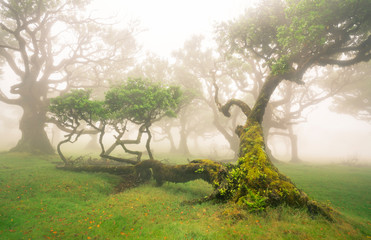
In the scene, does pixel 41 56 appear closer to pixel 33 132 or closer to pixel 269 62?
pixel 33 132

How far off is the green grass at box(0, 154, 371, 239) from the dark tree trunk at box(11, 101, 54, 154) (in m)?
10.4

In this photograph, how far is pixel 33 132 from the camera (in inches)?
858

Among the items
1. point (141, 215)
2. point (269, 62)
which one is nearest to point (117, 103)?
point (141, 215)

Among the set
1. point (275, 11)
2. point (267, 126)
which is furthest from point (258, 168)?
point (267, 126)

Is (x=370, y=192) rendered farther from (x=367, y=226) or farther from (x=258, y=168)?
(x=258, y=168)

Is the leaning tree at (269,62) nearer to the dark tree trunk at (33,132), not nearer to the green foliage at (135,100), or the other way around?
the green foliage at (135,100)

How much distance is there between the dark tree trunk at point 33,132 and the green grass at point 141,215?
34.1 feet

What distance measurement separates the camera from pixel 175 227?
229 inches

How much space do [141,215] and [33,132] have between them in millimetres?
22595

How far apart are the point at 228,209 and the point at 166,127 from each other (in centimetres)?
3837

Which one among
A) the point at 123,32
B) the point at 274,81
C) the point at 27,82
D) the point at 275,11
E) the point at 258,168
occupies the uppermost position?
the point at 123,32

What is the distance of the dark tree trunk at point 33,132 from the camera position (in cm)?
2122

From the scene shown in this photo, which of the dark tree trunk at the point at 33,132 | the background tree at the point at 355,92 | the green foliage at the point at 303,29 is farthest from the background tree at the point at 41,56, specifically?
the background tree at the point at 355,92

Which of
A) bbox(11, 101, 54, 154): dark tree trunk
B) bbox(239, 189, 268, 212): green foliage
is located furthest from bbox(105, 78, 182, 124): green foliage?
bbox(11, 101, 54, 154): dark tree trunk
